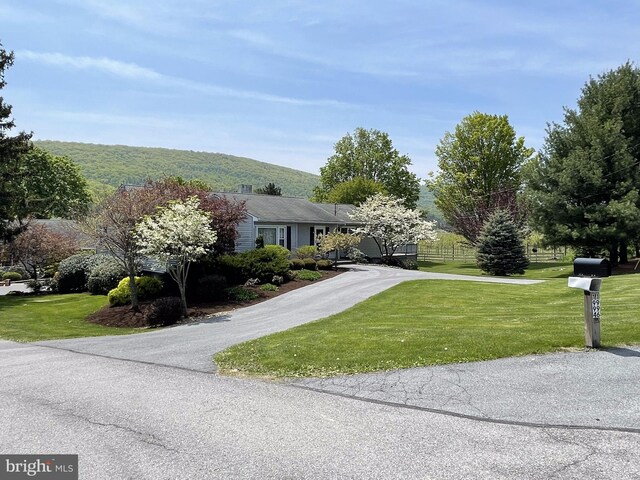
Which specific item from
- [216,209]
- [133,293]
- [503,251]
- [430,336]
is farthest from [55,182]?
[430,336]

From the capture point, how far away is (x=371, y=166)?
6247cm

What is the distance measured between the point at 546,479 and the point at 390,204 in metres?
33.3

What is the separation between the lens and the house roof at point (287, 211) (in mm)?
31562

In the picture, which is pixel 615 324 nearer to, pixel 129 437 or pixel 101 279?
pixel 129 437

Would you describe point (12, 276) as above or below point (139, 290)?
below

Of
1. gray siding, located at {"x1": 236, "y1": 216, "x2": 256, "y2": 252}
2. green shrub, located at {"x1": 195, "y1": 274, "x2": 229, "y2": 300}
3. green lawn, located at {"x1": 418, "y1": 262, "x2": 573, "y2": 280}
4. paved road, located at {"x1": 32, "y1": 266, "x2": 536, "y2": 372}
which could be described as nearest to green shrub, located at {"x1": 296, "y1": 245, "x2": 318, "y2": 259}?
gray siding, located at {"x1": 236, "y1": 216, "x2": 256, "y2": 252}

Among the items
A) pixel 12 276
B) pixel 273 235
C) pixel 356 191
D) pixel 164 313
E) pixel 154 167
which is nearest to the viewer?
pixel 164 313

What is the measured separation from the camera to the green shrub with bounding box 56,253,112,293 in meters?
29.1

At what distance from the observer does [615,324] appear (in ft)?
31.0

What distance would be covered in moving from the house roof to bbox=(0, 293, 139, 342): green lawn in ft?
36.1

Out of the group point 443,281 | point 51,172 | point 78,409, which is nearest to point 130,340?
point 78,409

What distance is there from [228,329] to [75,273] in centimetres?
1991

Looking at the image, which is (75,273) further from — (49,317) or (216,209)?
(216,209)

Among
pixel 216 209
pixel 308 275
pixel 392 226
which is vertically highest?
pixel 216 209
